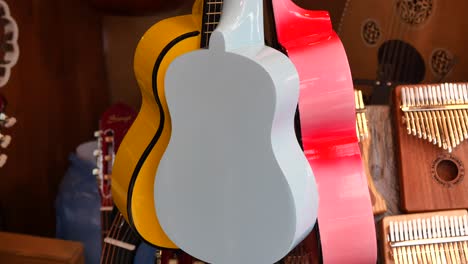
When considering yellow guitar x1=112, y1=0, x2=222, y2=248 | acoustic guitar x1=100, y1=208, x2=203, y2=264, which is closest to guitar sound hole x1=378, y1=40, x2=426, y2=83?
yellow guitar x1=112, y1=0, x2=222, y2=248

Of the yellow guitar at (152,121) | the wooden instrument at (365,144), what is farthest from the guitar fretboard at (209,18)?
the wooden instrument at (365,144)

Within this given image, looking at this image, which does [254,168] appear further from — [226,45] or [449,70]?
[449,70]

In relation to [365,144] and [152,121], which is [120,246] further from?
[365,144]

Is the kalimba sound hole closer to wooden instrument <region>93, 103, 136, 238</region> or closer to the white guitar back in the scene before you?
the white guitar back

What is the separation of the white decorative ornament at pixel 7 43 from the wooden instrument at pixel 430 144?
77 centimetres

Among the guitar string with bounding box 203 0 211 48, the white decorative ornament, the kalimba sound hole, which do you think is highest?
the guitar string with bounding box 203 0 211 48

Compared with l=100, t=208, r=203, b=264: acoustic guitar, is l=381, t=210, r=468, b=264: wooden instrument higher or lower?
higher

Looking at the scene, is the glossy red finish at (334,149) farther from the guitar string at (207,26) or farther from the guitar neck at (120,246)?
the guitar neck at (120,246)

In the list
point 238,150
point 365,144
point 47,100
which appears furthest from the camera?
point 47,100

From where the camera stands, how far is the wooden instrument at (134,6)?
119 centimetres

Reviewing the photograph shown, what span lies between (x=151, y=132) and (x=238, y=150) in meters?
0.19

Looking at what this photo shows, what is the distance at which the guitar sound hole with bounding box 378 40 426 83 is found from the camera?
43.9 inches

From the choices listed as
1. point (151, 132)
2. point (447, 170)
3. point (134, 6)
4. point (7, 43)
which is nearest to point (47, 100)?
point (7, 43)

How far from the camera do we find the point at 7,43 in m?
1.17
